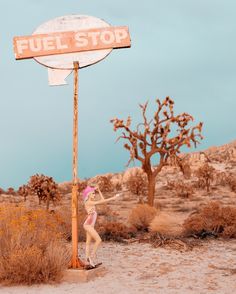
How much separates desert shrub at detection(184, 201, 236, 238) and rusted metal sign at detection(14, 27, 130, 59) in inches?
278

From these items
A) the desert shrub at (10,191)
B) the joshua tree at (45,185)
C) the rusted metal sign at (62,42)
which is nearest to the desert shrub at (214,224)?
the rusted metal sign at (62,42)

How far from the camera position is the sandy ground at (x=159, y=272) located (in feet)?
23.8

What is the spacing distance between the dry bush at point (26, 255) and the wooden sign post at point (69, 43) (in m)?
2.85

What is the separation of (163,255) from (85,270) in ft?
10.0

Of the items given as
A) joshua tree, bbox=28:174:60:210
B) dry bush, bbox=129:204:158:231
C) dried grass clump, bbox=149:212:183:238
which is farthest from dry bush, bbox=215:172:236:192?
dried grass clump, bbox=149:212:183:238

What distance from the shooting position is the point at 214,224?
13.6m

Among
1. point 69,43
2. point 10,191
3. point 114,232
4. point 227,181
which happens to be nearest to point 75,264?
point 69,43

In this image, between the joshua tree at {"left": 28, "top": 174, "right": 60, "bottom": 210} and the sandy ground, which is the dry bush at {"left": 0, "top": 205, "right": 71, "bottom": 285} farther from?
the joshua tree at {"left": 28, "top": 174, "right": 60, "bottom": 210}

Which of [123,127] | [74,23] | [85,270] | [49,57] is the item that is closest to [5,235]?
[85,270]

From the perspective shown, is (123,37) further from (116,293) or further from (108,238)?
(108,238)

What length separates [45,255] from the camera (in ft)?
25.4

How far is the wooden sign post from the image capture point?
8.35 m

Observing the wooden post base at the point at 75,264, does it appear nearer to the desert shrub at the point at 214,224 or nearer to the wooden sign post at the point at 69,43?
the wooden sign post at the point at 69,43

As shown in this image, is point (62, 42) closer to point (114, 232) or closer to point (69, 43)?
point (69, 43)
